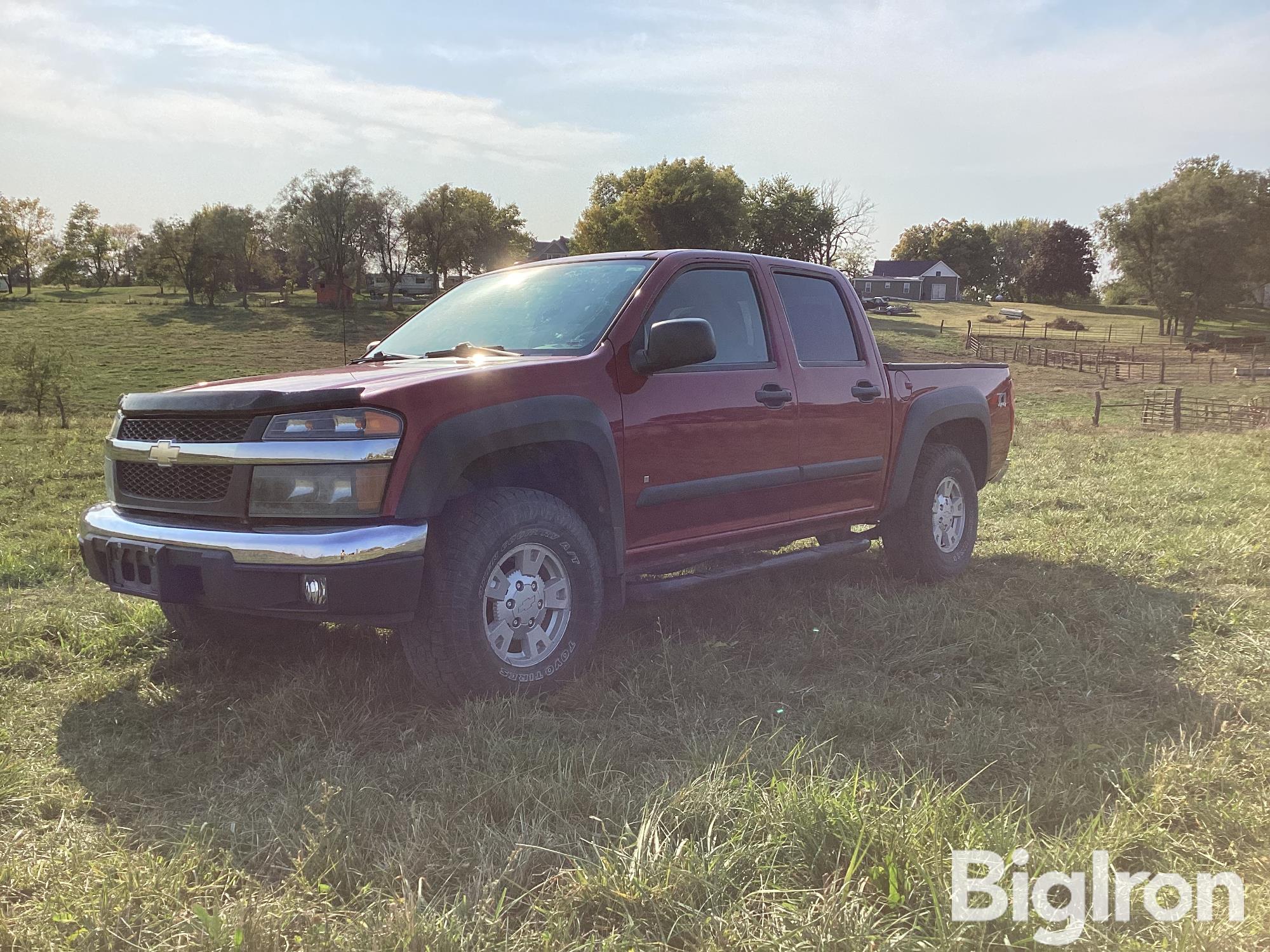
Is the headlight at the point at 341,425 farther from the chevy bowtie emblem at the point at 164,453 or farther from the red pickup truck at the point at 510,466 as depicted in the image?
the chevy bowtie emblem at the point at 164,453

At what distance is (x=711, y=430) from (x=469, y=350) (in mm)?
1107

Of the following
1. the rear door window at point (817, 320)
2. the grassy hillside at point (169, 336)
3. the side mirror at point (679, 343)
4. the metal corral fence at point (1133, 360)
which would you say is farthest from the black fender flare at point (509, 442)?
the metal corral fence at point (1133, 360)

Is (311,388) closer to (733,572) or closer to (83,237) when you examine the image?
(733,572)

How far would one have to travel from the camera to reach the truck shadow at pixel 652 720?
2865 millimetres

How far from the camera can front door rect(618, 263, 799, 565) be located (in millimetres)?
4090

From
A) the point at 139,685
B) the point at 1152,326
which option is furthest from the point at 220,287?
the point at 139,685

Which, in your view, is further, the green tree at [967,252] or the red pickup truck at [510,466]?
the green tree at [967,252]

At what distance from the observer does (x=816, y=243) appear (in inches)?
2731

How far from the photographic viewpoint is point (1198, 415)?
2467cm

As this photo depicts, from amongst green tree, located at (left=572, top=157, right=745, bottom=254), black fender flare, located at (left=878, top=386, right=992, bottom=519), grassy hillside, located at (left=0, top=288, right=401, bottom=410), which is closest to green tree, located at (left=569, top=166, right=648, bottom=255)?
green tree, located at (left=572, top=157, right=745, bottom=254)

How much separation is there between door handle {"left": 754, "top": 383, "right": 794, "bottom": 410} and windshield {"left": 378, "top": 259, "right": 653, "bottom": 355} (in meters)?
0.78

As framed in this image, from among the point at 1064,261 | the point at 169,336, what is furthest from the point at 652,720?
the point at 1064,261

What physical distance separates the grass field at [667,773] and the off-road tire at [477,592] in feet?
0.48

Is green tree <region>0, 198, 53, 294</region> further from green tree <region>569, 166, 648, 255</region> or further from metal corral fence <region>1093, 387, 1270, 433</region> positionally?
metal corral fence <region>1093, 387, 1270, 433</region>
